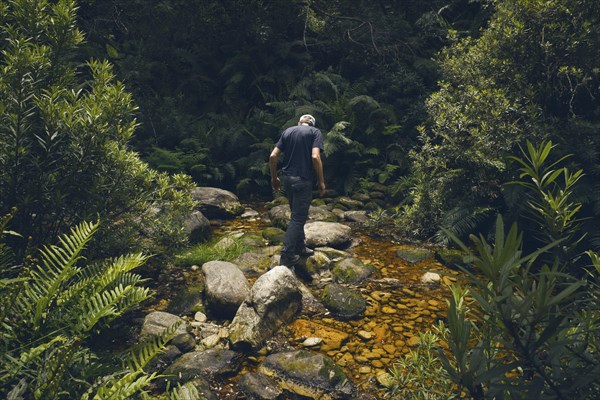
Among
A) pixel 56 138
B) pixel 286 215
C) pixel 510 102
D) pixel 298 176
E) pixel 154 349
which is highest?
pixel 56 138

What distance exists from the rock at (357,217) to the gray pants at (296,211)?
2.54 metres

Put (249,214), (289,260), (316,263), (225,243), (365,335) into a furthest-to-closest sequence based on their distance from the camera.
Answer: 1. (249,214)
2. (225,243)
3. (316,263)
4. (289,260)
5. (365,335)

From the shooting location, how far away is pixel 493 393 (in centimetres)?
182

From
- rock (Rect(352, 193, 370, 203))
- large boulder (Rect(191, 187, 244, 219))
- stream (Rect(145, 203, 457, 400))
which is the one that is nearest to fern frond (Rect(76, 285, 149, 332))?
stream (Rect(145, 203, 457, 400))

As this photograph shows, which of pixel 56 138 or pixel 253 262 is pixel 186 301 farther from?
pixel 56 138

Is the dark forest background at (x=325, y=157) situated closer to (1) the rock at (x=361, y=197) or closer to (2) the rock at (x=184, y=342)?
(1) the rock at (x=361, y=197)

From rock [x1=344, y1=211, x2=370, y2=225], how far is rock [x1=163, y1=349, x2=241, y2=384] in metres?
4.45

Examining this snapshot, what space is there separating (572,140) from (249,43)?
31.2 feet

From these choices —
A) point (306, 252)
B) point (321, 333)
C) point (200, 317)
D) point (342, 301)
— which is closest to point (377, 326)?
point (342, 301)

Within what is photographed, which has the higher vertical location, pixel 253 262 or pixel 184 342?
pixel 184 342

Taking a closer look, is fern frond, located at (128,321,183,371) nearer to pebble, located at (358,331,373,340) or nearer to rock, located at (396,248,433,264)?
pebble, located at (358,331,373,340)

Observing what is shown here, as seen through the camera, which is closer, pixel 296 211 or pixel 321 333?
pixel 321 333

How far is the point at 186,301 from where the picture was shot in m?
5.24

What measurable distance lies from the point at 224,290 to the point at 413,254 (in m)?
3.25
